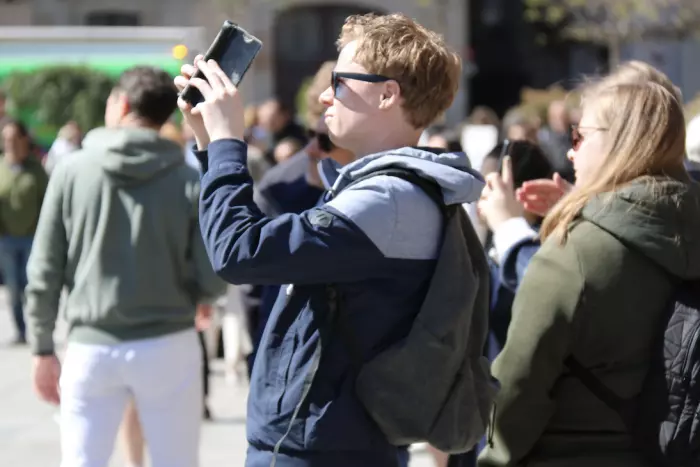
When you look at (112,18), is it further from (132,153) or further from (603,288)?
(603,288)

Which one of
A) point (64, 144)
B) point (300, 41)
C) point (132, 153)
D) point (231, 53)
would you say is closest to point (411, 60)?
point (231, 53)

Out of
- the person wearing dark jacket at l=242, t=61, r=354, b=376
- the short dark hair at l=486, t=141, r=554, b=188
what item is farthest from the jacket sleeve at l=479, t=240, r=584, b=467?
the person wearing dark jacket at l=242, t=61, r=354, b=376

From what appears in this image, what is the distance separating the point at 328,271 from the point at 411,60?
1.71ft

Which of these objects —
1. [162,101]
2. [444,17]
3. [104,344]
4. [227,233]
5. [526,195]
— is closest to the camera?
[227,233]

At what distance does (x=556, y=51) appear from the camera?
3556cm

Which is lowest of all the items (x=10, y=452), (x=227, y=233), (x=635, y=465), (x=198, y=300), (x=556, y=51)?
(x=556, y=51)

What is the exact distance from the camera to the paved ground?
7129 mm

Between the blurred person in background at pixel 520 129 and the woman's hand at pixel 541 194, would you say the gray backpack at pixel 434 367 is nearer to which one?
the woman's hand at pixel 541 194

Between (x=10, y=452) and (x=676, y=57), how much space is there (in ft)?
96.9

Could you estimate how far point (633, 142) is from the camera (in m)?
3.23

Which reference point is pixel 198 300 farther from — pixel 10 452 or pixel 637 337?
pixel 10 452

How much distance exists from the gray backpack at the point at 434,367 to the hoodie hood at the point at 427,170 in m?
0.02

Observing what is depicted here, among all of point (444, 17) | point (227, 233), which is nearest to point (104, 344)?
point (227, 233)

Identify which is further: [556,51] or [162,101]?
[556,51]
